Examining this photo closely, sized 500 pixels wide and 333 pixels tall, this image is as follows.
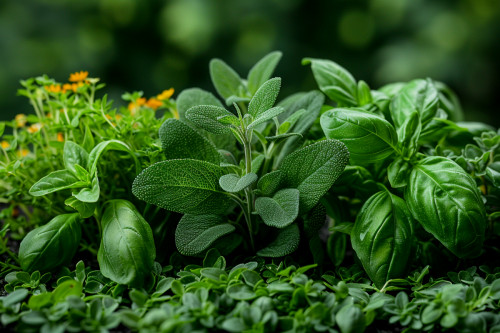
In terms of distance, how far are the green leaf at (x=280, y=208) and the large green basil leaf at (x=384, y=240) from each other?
0.13 m

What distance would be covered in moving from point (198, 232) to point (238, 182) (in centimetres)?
13

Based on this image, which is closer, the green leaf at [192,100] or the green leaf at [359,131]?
the green leaf at [359,131]

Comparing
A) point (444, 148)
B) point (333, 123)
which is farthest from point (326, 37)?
point (333, 123)

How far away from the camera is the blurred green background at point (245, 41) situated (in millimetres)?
2434

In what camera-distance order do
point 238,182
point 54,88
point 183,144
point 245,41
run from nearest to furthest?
point 238,182 < point 183,144 < point 54,88 < point 245,41

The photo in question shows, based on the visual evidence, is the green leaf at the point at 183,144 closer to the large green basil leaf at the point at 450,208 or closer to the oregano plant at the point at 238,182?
the oregano plant at the point at 238,182

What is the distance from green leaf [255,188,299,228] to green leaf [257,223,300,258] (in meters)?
0.07

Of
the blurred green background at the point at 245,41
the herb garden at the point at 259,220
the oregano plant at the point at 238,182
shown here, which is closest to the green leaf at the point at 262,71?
the herb garden at the point at 259,220

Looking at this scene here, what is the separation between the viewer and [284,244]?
0.76m

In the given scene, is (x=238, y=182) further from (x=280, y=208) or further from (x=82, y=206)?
(x=82, y=206)

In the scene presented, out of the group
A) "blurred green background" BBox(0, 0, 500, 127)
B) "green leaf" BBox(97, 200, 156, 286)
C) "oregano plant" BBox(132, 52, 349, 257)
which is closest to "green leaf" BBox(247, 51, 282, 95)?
"oregano plant" BBox(132, 52, 349, 257)

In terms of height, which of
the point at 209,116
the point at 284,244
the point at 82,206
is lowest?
the point at 284,244

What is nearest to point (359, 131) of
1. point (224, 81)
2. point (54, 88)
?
point (224, 81)

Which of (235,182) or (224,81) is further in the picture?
Result: (224,81)
